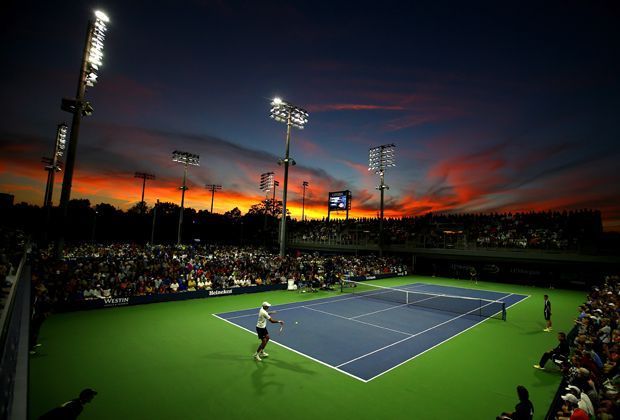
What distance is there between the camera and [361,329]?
14.8 m

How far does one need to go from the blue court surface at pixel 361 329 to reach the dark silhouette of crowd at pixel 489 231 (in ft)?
50.6

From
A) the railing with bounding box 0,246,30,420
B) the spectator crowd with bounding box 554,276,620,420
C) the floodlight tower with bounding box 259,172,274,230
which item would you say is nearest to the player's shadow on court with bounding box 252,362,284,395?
the railing with bounding box 0,246,30,420

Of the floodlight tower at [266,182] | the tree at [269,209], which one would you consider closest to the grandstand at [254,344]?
the floodlight tower at [266,182]

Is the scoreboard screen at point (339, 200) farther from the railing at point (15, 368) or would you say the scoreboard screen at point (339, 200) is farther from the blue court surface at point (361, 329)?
the railing at point (15, 368)

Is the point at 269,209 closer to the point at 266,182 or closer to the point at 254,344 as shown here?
the point at 266,182

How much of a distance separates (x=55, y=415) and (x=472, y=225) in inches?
1926

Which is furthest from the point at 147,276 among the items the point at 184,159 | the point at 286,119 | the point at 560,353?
the point at 184,159

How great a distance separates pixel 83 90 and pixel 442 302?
25863 millimetres

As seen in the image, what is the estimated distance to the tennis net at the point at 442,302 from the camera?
19422mm

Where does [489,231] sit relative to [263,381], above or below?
above

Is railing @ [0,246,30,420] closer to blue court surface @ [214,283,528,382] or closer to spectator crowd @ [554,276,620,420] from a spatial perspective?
blue court surface @ [214,283,528,382]

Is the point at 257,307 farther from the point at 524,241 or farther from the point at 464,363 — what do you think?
the point at 524,241

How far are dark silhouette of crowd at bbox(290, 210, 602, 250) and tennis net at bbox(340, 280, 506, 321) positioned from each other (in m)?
14.5

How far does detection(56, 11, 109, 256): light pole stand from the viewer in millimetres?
15453
